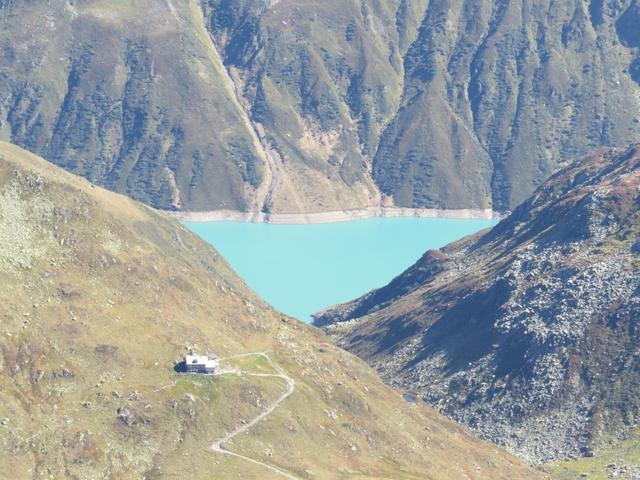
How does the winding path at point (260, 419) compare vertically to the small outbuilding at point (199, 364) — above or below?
below

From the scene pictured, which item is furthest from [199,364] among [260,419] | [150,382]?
[260,419]

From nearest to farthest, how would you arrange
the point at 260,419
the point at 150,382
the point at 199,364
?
the point at 150,382, the point at 260,419, the point at 199,364

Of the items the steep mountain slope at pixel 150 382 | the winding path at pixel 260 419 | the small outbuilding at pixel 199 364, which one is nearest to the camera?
the steep mountain slope at pixel 150 382

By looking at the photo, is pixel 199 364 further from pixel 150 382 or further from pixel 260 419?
pixel 260 419

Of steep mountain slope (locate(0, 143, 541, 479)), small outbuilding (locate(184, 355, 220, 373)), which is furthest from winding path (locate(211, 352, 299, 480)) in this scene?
small outbuilding (locate(184, 355, 220, 373))

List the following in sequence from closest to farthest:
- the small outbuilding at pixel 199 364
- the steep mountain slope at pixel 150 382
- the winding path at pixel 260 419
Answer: the steep mountain slope at pixel 150 382 → the winding path at pixel 260 419 → the small outbuilding at pixel 199 364

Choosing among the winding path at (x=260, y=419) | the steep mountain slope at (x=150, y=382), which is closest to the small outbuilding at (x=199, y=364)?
the steep mountain slope at (x=150, y=382)

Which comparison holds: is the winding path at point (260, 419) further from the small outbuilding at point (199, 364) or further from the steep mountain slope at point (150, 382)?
the small outbuilding at point (199, 364)

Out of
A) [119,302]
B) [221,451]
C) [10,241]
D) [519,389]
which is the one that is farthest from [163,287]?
[519,389]
